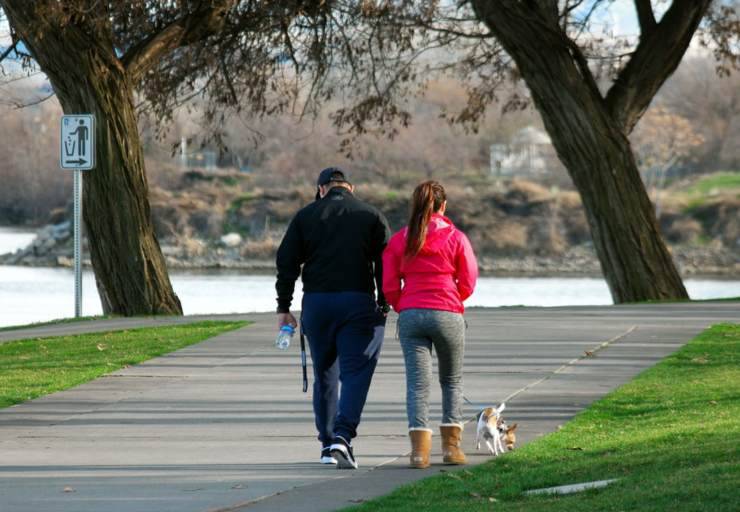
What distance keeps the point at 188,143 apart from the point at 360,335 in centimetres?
1886

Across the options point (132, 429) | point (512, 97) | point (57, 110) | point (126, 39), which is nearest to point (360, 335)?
point (132, 429)

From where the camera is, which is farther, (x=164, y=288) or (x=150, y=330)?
(x=164, y=288)

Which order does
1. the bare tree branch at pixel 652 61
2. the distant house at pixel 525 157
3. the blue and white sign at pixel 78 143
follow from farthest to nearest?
1. the distant house at pixel 525 157
2. the bare tree branch at pixel 652 61
3. the blue and white sign at pixel 78 143

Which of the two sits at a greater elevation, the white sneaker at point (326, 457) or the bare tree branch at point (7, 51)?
the bare tree branch at point (7, 51)

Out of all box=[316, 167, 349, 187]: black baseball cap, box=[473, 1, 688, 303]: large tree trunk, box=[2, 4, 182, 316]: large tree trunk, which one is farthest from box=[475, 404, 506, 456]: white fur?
box=[473, 1, 688, 303]: large tree trunk

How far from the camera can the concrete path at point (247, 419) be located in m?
8.29

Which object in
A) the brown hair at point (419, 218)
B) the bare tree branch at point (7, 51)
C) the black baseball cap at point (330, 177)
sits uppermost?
the bare tree branch at point (7, 51)

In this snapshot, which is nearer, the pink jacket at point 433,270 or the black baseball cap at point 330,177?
the pink jacket at point 433,270

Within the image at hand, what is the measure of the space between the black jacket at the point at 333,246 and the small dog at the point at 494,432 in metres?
0.98

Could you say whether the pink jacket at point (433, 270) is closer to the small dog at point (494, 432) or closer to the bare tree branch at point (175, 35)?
the small dog at point (494, 432)

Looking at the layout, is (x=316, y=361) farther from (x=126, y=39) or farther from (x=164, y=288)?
(x=126, y=39)

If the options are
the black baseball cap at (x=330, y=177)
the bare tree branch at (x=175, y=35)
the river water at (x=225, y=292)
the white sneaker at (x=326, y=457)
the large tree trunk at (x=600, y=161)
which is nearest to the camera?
the white sneaker at (x=326, y=457)

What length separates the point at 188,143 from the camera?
27531 millimetres

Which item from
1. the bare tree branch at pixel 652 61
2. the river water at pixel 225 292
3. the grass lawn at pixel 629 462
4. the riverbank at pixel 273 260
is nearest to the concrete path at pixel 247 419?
the grass lawn at pixel 629 462
